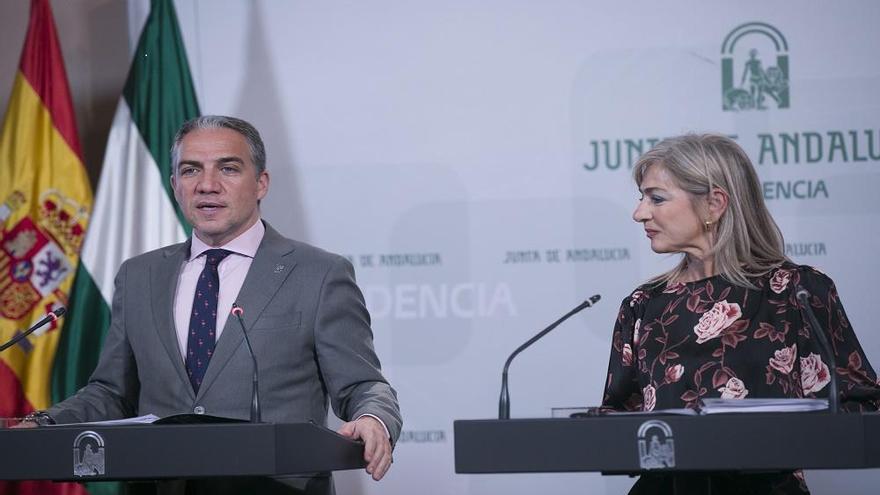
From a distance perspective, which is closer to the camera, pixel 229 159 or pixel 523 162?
pixel 229 159

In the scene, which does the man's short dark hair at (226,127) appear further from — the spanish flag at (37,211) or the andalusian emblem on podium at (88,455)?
the spanish flag at (37,211)

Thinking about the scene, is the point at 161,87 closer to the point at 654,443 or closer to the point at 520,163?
the point at 520,163

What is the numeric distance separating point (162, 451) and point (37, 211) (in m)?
3.08

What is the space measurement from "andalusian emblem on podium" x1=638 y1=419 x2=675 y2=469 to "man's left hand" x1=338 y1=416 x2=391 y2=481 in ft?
2.36

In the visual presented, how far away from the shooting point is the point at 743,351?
2799 mm

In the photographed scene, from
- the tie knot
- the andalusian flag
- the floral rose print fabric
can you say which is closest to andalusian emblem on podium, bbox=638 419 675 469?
the floral rose print fabric

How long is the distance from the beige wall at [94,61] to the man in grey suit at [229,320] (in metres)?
2.30

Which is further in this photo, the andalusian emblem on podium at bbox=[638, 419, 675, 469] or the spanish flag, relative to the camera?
the spanish flag

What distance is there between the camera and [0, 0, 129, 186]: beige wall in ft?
17.3

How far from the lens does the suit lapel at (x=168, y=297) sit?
2920mm

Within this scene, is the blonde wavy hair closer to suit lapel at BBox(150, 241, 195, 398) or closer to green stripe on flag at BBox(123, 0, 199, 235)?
suit lapel at BBox(150, 241, 195, 398)

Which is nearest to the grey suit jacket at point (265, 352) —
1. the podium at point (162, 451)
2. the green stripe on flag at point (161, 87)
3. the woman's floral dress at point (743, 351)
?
the podium at point (162, 451)

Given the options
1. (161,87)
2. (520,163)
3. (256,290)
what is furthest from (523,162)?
(256,290)

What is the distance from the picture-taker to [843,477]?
439cm
